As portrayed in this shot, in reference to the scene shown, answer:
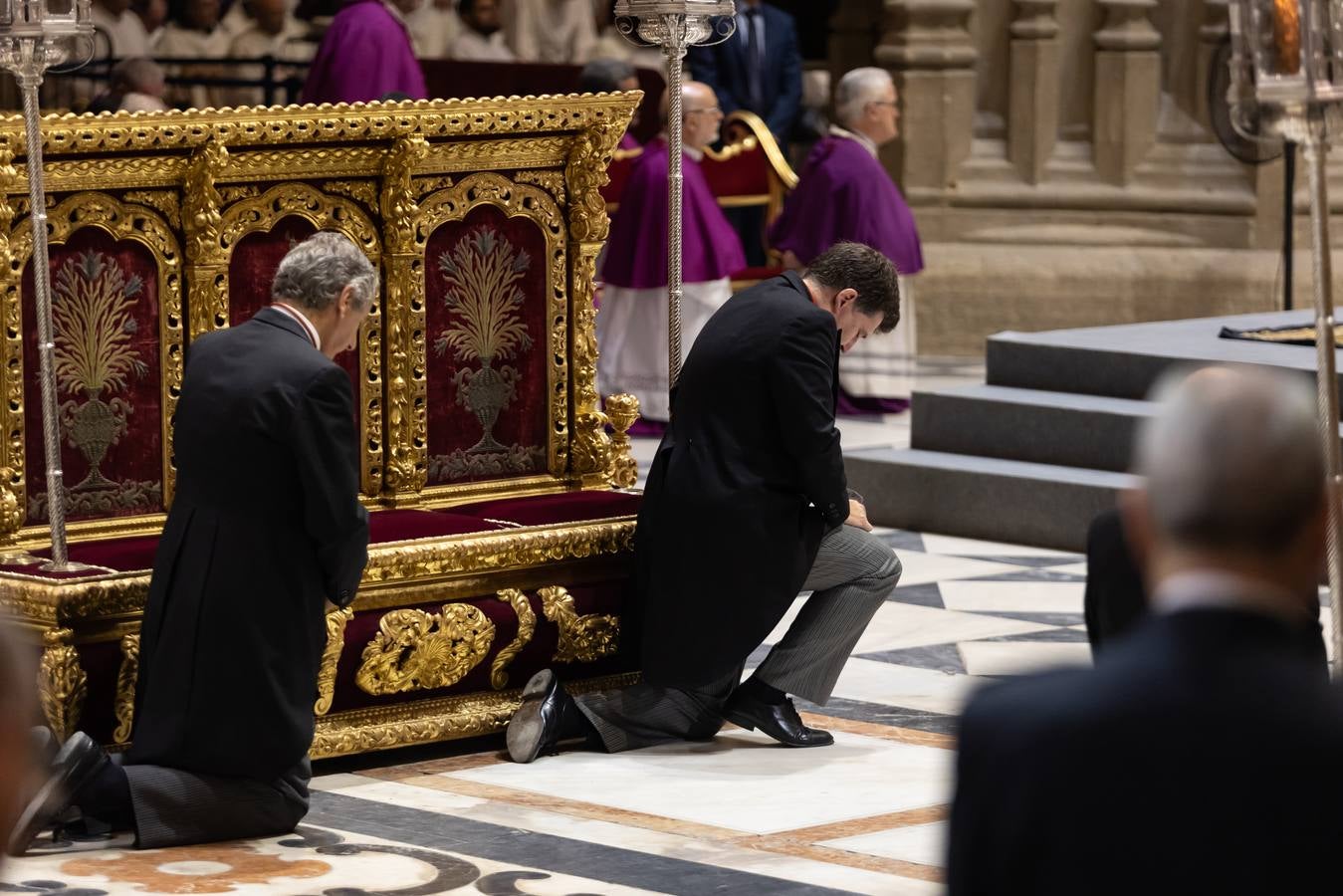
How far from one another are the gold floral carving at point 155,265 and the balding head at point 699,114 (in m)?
5.77

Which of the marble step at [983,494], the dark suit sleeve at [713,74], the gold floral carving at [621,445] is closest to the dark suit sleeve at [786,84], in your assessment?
the dark suit sleeve at [713,74]

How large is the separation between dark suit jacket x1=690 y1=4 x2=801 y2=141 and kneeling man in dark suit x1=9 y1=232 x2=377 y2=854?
407 inches

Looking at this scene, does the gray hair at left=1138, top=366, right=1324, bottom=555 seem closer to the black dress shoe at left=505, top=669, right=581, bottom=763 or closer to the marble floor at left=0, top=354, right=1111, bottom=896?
the marble floor at left=0, top=354, right=1111, bottom=896

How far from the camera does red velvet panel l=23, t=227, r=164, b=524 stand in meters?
6.36

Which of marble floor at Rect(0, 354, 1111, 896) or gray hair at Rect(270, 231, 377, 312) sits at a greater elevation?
gray hair at Rect(270, 231, 377, 312)

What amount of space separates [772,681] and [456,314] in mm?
1380

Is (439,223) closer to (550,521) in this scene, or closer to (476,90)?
(550,521)

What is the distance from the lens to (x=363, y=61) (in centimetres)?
1162

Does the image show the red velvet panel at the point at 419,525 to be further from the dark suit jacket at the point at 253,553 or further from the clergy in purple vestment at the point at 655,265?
the clergy in purple vestment at the point at 655,265

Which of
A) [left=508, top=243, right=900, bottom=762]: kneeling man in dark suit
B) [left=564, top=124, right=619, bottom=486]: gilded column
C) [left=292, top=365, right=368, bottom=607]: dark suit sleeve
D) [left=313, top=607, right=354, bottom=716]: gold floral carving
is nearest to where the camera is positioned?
[left=292, top=365, right=368, bottom=607]: dark suit sleeve

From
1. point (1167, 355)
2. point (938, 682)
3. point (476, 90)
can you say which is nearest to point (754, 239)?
point (476, 90)

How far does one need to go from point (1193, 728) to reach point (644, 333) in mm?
10456

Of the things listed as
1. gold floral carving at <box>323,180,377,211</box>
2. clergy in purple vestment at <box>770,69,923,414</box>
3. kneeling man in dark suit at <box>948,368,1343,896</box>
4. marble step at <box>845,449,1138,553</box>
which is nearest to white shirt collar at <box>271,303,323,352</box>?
gold floral carving at <box>323,180,377,211</box>

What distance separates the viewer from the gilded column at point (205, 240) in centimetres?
649
